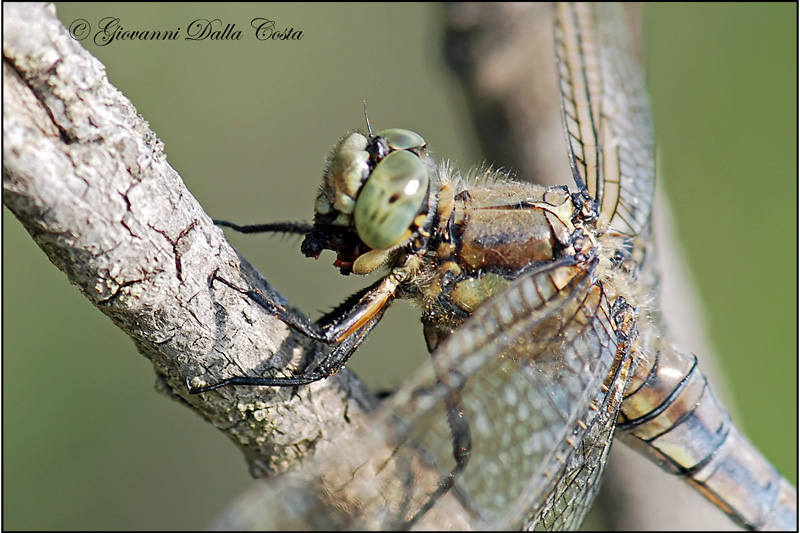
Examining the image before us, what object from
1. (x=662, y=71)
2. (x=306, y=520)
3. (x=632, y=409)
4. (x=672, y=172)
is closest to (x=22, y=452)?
(x=306, y=520)

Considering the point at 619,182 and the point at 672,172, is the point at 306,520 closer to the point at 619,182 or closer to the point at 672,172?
the point at 619,182

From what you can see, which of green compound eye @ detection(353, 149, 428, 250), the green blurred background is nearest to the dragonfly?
green compound eye @ detection(353, 149, 428, 250)

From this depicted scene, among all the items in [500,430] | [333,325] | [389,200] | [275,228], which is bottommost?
[500,430]

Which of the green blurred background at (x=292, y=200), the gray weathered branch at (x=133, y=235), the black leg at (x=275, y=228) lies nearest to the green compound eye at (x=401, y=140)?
the black leg at (x=275, y=228)

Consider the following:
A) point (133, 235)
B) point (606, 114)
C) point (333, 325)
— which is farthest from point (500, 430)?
point (606, 114)

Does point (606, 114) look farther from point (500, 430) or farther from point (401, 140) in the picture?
point (500, 430)

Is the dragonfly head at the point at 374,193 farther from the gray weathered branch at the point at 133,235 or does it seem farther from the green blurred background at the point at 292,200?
the green blurred background at the point at 292,200
